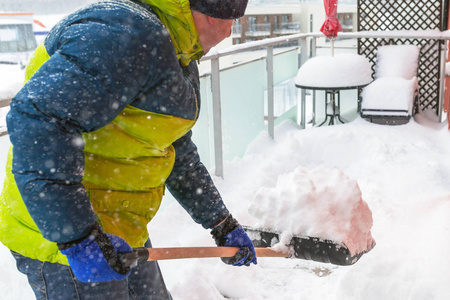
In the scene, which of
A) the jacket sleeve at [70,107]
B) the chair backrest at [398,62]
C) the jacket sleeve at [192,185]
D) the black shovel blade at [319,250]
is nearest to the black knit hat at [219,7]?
the jacket sleeve at [70,107]

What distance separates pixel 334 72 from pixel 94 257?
5219 mm

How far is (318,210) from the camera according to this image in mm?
2414

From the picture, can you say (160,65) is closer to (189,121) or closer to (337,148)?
(189,121)

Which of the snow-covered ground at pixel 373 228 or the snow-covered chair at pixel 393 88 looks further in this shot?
the snow-covered chair at pixel 393 88

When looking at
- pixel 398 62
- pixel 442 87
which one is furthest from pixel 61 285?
pixel 442 87

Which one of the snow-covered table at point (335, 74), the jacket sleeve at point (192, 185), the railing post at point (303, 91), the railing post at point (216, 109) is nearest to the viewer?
the jacket sleeve at point (192, 185)

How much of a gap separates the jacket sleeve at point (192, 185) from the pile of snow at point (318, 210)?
0.64 meters

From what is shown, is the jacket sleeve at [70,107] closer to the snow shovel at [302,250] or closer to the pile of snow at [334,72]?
the snow shovel at [302,250]

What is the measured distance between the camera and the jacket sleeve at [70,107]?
1068 mm

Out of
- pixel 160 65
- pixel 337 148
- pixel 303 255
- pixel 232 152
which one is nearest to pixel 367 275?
pixel 303 255

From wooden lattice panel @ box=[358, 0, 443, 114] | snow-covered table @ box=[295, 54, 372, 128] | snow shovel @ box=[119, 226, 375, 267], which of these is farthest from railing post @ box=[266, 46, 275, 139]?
snow shovel @ box=[119, 226, 375, 267]

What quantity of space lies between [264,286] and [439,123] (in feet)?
15.3

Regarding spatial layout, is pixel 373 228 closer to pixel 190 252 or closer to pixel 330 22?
pixel 190 252

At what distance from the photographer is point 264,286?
2.88m
